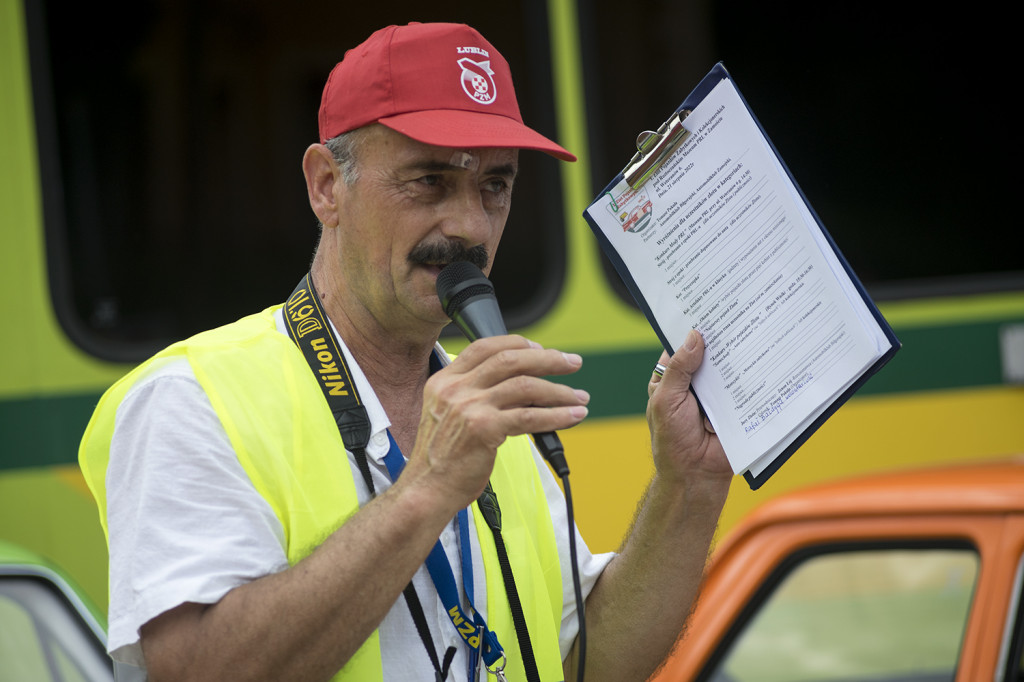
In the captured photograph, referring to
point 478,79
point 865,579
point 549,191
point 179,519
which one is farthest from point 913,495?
point 549,191

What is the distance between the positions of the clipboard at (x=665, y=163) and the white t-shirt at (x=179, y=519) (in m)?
0.60

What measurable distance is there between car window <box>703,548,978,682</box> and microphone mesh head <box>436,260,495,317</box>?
124cm

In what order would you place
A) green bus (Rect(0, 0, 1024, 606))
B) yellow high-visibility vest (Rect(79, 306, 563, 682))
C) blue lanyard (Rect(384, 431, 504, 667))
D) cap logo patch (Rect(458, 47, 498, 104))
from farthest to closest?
1. green bus (Rect(0, 0, 1024, 606))
2. cap logo patch (Rect(458, 47, 498, 104))
3. blue lanyard (Rect(384, 431, 504, 667))
4. yellow high-visibility vest (Rect(79, 306, 563, 682))

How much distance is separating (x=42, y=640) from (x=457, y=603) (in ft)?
4.24

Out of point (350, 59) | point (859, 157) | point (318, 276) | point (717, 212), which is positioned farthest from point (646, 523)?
point (859, 157)

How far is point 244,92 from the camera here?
370cm

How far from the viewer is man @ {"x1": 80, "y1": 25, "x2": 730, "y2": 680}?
1446 millimetres

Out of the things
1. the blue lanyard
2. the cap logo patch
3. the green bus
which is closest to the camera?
the blue lanyard

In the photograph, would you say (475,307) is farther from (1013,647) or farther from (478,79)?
(1013,647)

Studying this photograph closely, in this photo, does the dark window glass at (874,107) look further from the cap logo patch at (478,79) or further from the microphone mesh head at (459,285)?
the microphone mesh head at (459,285)

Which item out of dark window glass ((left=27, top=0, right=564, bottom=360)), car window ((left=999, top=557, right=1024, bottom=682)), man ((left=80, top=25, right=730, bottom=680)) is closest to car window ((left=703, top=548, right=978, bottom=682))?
car window ((left=999, top=557, right=1024, bottom=682))

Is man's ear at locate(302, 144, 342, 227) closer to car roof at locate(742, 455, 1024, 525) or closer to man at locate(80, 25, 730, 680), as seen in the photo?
man at locate(80, 25, 730, 680)

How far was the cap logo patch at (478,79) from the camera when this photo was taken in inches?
70.8

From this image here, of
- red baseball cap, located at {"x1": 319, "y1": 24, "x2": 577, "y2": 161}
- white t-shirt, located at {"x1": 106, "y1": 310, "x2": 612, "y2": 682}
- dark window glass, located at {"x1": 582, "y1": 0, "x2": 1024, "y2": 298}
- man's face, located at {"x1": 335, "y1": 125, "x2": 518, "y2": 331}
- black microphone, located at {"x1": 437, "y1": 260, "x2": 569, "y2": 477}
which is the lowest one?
white t-shirt, located at {"x1": 106, "y1": 310, "x2": 612, "y2": 682}
